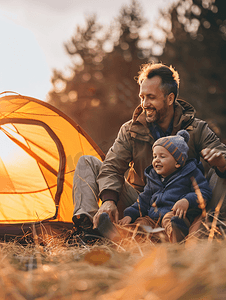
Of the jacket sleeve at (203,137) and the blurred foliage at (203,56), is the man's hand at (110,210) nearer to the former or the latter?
the jacket sleeve at (203,137)

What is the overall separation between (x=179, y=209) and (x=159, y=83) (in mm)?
896

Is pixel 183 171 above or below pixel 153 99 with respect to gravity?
below

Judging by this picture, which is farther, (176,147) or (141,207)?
(141,207)

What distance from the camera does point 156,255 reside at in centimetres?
93

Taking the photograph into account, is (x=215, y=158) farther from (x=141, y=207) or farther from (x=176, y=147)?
(x=141, y=207)

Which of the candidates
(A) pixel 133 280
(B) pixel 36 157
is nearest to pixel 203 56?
(B) pixel 36 157

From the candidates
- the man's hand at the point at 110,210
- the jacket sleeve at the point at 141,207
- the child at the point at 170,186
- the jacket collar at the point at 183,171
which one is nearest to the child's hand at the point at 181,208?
the child at the point at 170,186

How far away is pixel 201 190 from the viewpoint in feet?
5.55

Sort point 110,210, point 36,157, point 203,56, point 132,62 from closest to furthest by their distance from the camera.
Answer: point 110,210 → point 36,157 → point 203,56 → point 132,62

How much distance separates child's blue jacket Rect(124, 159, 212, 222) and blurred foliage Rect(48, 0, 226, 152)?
22.5 feet

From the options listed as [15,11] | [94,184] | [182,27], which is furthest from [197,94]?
[94,184]

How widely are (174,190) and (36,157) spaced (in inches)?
69.0

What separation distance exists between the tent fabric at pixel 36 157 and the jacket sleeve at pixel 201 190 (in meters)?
1.32

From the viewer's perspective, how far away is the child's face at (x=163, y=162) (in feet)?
5.71
